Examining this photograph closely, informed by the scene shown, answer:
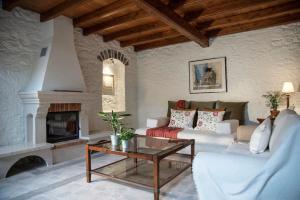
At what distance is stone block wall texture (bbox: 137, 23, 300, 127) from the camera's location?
3.78 metres

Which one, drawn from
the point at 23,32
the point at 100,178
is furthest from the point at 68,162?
the point at 23,32

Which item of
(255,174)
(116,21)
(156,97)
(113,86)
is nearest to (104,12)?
(116,21)

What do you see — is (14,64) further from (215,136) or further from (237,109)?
(237,109)

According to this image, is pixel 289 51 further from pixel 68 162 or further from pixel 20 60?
pixel 20 60

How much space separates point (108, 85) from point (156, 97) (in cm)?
120

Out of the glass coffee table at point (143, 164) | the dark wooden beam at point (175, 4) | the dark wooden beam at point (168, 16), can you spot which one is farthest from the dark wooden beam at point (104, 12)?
the glass coffee table at point (143, 164)

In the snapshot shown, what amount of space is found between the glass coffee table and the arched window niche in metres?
2.18

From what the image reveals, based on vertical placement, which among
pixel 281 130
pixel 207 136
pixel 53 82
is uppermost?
pixel 53 82

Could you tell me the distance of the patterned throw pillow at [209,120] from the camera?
3.75 m

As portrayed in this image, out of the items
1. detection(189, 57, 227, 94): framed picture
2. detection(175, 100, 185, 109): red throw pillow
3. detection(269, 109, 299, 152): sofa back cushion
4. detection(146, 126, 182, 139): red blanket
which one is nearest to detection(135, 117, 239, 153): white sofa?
detection(146, 126, 182, 139): red blanket

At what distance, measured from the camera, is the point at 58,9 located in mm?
3193

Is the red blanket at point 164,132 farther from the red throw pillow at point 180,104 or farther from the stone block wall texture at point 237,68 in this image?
the stone block wall texture at point 237,68

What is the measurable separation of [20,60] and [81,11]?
1257 mm

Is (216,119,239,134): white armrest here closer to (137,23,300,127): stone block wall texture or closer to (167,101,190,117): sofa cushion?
(137,23,300,127): stone block wall texture
